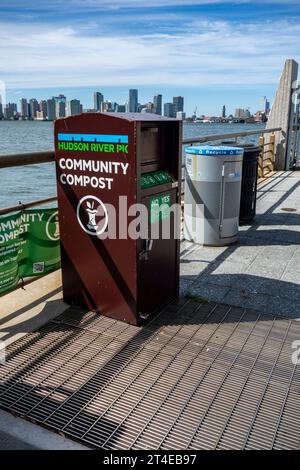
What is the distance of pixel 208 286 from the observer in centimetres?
429

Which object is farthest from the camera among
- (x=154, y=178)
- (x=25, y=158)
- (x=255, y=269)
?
(x=255, y=269)

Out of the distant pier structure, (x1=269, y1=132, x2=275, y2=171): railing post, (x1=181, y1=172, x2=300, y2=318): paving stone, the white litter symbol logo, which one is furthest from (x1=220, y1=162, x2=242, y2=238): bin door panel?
the distant pier structure

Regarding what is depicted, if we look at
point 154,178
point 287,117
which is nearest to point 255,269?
point 154,178

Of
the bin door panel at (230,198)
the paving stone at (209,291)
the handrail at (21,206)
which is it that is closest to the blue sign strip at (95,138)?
the handrail at (21,206)

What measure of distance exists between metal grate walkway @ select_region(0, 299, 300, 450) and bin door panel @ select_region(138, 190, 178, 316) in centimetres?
18

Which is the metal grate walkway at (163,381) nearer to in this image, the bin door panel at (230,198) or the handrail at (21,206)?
the handrail at (21,206)

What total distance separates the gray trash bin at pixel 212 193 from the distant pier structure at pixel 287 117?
7.56 metres

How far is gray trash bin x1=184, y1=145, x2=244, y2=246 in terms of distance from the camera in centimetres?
520

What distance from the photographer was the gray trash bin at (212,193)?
520 centimetres

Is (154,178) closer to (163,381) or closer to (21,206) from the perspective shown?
(21,206)

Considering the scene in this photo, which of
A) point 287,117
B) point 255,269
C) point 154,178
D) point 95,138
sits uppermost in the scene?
point 287,117

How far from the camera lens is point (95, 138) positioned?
3.29 m

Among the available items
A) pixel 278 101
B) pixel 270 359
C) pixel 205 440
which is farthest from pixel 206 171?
pixel 278 101

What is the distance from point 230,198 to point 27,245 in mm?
2770
